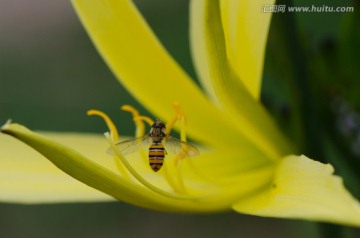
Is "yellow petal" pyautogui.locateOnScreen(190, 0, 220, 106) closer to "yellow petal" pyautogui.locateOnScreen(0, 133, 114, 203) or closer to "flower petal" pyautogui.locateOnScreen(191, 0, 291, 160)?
"flower petal" pyautogui.locateOnScreen(191, 0, 291, 160)

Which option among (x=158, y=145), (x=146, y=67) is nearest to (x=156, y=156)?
(x=158, y=145)

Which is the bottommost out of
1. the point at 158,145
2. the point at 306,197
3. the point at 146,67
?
the point at 306,197

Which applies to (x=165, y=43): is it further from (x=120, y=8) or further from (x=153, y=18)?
(x=120, y=8)

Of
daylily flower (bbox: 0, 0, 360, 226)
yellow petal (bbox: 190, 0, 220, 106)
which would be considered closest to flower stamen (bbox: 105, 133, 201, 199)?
daylily flower (bbox: 0, 0, 360, 226)

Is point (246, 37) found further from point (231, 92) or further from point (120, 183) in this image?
point (120, 183)

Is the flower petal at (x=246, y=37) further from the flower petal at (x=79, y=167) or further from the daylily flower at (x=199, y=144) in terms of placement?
the flower petal at (x=79, y=167)

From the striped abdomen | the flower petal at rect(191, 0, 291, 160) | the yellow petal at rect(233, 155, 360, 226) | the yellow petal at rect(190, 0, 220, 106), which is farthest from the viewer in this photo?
the yellow petal at rect(190, 0, 220, 106)
